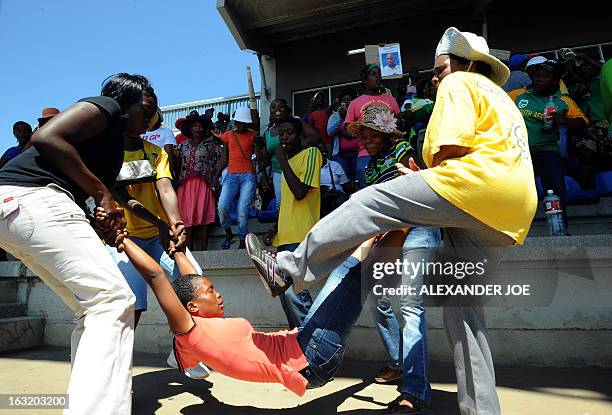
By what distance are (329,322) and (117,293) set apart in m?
1.07

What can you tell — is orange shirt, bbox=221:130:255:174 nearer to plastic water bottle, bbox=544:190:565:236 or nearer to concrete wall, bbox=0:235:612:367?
concrete wall, bbox=0:235:612:367

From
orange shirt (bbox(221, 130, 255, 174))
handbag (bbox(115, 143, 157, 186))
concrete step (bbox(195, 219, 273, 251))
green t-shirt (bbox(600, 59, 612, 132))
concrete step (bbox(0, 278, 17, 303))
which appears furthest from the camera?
concrete step (bbox(195, 219, 273, 251))

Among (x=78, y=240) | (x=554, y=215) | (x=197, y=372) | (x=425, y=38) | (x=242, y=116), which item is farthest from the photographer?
(x=425, y=38)

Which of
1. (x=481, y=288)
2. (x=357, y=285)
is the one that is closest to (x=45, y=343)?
(x=357, y=285)

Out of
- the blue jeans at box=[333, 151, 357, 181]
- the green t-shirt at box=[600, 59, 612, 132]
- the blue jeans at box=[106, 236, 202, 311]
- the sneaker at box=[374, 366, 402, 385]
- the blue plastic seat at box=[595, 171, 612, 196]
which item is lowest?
the sneaker at box=[374, 366, 402, 385]

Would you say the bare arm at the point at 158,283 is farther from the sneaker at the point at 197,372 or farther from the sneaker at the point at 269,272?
the sneaker at the point at 197,372

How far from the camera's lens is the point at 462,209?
2.14 metres

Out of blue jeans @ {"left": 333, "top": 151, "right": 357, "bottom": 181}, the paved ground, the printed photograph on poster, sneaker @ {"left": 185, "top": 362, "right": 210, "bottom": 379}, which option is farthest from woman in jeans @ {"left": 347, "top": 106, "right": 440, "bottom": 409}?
the printed photograph on poster

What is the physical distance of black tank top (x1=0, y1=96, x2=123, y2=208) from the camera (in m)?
2.07

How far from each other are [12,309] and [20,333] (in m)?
0.48

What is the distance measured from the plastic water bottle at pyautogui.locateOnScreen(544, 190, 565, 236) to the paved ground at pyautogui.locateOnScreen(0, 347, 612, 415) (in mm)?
1268

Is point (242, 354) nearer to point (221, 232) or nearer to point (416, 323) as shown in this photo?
point (416, 323)

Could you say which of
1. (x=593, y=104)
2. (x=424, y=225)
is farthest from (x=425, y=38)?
(x=424, y=225)

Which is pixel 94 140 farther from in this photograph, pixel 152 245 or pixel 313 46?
pixel 313 46
